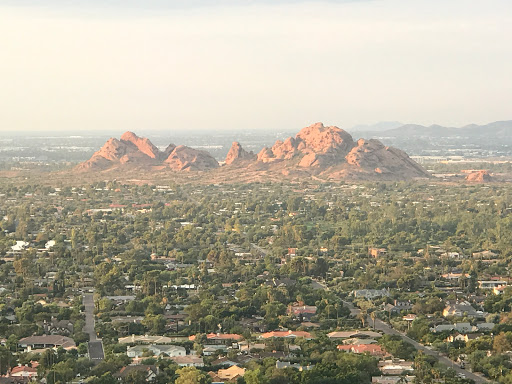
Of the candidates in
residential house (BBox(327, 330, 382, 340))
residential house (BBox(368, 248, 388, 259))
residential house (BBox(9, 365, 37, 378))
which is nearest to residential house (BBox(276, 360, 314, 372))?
residential house (BBox(327, 330, 382, 340))

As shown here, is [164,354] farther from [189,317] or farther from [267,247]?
[267,247]

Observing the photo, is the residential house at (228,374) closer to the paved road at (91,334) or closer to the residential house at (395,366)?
the paved road at (91,334)

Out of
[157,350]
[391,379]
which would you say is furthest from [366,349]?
[157,350]

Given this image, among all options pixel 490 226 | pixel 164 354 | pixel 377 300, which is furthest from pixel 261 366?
pixel 490 226

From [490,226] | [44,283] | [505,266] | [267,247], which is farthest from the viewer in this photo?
[490,226]

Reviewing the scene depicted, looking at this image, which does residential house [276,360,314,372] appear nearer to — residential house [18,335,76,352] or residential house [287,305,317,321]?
residential house [18,335,76,352]

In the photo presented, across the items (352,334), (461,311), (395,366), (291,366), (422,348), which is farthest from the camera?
(461,311)

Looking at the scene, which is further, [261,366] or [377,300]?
[377,300]

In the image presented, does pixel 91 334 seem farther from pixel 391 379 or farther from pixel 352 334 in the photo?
pixel 391 379
